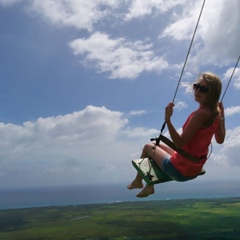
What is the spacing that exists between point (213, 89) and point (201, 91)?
183 mm

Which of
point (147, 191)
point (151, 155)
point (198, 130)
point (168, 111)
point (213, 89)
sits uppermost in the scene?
point (213, 89)

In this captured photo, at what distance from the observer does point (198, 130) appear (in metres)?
5.19

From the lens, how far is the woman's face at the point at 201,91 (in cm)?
498

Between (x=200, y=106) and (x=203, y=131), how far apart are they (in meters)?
0.42

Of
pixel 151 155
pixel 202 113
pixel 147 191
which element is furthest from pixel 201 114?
pixel 147 191

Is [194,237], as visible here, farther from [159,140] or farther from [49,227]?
[159,140]

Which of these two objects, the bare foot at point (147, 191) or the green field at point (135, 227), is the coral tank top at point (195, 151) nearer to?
A: the bare foot at point (147, 191)

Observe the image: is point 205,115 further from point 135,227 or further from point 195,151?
point 135,227

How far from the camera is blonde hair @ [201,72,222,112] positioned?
4.93 meters

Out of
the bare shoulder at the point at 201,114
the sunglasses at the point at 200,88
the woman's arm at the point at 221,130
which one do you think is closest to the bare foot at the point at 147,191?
the woman's arm at the point at 221,130

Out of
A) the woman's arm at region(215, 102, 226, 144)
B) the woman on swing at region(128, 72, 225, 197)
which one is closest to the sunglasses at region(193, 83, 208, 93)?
the woman on swing at region(128, 72, 225, 197)

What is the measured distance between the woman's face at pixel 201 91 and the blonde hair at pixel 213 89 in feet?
0.15

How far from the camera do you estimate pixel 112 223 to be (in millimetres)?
133250

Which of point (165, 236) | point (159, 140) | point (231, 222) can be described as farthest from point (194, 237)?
point (159, 140)
